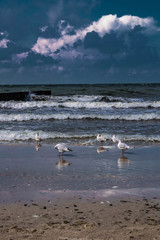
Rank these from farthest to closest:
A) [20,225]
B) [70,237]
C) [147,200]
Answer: [147,200] → [20,225] → [70,237]

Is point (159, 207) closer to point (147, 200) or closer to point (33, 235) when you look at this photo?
point (147, 200)

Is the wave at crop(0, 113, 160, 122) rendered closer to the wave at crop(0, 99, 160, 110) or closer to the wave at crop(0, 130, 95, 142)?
the wave at crop(0, 130, 95, 142)

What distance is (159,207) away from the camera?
17.9ft

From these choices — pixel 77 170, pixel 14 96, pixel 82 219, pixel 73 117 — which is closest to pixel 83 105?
pixel 73 117

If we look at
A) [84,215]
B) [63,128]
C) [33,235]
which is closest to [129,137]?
[63,128]

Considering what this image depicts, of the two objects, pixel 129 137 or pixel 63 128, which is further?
pixel 63 128

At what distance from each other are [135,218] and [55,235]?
1186 millimetres

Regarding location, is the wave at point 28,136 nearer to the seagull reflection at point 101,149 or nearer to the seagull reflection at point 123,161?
the seagull reflection at point 101,149

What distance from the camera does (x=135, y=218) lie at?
5043mm

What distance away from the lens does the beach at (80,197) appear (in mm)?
4605

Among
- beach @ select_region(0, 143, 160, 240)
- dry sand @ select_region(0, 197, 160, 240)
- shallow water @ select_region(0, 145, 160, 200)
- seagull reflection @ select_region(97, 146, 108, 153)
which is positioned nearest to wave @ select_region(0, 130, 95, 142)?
shallow water @ select_region(0, 145, 160, 200)

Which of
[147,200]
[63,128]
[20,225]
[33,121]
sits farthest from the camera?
[33,121]

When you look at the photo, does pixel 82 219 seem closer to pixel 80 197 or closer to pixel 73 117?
pixel 80 197

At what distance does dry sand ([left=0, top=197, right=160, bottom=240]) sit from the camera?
444 centimetres
